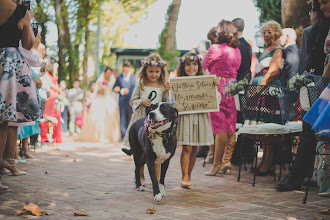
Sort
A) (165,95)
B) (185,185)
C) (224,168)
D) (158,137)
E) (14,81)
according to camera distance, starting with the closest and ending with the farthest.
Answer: (14,81) < (158,137) < (185,185) < (165,95) < (224,168)

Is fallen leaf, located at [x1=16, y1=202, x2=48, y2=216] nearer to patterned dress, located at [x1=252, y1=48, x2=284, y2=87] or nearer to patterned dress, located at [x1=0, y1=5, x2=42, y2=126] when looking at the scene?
patterned dress, located at [x1=0, y1=5, x2=42, y2=126]

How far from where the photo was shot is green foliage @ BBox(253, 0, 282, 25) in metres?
13.7

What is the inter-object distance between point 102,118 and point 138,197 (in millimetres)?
9444

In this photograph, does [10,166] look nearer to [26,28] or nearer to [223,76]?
[26,28]

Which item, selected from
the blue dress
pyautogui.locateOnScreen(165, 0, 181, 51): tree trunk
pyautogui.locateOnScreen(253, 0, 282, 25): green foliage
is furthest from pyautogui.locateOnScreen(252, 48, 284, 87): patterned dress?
pyautogui.locateOnScreen(165, 0, 181, 51): tree trunk

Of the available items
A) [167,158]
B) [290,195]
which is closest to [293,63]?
[290,195]

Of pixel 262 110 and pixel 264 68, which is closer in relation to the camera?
pixel 262 110

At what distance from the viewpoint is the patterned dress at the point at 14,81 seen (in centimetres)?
512

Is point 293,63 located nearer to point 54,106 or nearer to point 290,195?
point 290,195

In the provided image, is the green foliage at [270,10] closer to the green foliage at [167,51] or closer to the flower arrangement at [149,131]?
the green foliage at [167,51]

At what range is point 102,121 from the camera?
14.6 metres

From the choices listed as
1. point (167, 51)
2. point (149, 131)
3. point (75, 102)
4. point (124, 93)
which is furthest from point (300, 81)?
point (75, 102)

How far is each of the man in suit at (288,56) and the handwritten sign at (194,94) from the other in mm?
1808

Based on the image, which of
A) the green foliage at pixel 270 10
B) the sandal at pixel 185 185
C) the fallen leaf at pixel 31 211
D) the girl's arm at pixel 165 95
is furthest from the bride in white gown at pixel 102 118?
the fallen leaf at pixel 31 211
